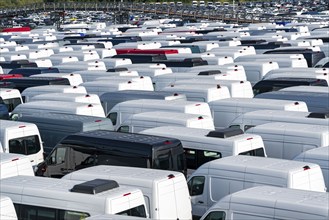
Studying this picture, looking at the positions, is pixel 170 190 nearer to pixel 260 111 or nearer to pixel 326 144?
pixel 326 144

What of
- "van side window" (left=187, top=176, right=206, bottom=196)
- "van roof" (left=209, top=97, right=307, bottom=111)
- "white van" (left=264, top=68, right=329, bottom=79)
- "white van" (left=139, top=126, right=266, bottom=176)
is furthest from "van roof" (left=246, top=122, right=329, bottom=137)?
"white van" (left=264, top=68, right=329, bottom=79)

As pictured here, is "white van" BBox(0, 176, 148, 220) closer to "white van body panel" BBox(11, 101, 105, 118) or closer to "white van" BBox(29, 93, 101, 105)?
"white van body panel" BBox(11, 101, 105, 118)

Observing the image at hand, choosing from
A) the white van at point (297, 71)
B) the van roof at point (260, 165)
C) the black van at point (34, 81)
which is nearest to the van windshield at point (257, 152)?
the van roof at point (260, 165)

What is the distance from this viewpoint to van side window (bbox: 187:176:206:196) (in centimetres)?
1386

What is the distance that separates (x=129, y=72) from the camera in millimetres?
27000

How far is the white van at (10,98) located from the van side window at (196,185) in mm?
9982

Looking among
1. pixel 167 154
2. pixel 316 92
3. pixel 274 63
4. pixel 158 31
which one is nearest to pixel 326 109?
pixel 316 92

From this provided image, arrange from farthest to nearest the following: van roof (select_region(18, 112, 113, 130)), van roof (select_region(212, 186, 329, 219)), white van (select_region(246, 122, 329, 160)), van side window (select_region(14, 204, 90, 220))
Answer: van roof (select_region(18, 112, 113, 130)) → white van (select_region(246, 122, 329, 160)) → van side window (select_region(14, 204, 90, 220)) → van roof (select_region(212, 186, 329, 219))

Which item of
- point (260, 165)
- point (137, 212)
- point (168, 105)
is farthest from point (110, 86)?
point (137, 212)

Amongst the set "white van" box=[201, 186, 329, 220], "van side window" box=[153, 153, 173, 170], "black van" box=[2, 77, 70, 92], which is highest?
"white van" box=[201, 186, 329, 220]

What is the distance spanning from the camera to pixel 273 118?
17984 millimetres

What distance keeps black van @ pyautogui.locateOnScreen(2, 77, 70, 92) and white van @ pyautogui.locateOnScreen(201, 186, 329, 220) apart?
46.9ft

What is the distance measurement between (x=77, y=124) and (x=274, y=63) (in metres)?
12.2

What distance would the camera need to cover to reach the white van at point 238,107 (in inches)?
766
